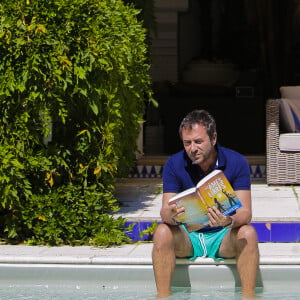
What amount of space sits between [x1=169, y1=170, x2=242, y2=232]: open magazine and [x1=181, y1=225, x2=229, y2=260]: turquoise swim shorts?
0.37 metres

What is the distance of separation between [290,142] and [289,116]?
47cm

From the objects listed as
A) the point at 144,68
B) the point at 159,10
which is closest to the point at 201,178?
the point at 144,68

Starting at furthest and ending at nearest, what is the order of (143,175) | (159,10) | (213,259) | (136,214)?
(159,10)
(143,175)
(136,214)
(213,259)

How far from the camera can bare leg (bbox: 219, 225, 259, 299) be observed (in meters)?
4.57

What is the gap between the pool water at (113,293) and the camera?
4.79m

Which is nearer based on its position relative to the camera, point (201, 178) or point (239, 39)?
point (201, 178)

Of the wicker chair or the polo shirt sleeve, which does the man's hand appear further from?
the wicker chair

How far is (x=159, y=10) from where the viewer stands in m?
10.7

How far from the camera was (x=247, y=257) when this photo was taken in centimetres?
457

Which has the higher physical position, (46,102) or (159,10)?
(159,10)

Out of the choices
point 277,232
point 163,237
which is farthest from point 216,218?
point 277,232

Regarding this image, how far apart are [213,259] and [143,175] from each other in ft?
11.7

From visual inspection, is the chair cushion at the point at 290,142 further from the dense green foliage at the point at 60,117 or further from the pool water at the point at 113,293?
the pool water at the point at 113,293

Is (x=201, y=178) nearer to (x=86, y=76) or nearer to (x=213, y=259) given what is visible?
(x=213, y=259)
